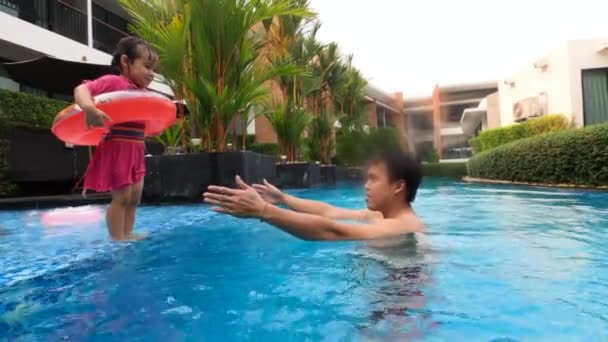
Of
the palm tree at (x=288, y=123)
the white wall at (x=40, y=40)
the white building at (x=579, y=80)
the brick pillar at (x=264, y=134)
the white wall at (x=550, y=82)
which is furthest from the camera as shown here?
the brick pillar at (x=264, y=134)

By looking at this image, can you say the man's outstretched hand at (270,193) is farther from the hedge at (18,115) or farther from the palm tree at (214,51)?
the hedge at (18,115)

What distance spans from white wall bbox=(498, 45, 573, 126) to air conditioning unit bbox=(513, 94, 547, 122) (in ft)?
0.82

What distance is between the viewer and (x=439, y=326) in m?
1.36

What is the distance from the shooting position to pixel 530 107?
16.5 metres

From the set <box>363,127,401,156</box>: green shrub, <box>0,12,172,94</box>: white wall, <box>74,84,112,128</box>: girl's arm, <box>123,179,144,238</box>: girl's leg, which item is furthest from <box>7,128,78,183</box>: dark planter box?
<box>363,127,401,156</box>: green shrub

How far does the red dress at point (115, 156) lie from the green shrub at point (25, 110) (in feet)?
22.1

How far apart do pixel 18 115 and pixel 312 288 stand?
9.48 m

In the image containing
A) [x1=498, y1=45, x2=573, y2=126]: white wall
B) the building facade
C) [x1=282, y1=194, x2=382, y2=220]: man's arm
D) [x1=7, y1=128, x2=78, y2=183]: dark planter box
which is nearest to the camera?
[x1=282, y1=194, x2=382, y2=220]: man's arm

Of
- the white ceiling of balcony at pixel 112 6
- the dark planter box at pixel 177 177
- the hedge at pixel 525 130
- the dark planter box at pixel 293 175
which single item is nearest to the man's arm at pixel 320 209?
the dark planter box at pixel 177 177

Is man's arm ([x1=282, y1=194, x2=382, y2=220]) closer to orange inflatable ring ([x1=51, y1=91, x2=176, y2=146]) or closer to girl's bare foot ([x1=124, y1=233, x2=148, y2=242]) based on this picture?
girl's bare foot ([x1=124, y1=233, x2=148, y2=242])

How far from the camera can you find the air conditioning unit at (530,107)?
52.1 ft

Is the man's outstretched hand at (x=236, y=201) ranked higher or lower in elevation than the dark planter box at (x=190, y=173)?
lower

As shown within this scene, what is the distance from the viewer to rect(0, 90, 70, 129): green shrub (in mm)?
8703

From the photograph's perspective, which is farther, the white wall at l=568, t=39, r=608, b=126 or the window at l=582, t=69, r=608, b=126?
the window at l=582, t=69, r=608, b=126
